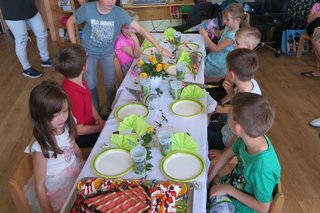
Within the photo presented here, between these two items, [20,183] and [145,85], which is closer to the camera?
[20,183]

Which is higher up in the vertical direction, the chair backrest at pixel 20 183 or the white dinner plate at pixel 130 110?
the white dinner plate at pixel 130 110

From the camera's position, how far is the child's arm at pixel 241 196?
1.37m

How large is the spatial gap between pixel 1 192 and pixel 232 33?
2.21m

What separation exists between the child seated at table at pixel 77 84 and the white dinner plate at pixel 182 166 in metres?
0.76

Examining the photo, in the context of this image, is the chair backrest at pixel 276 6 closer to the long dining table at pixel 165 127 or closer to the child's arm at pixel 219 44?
the child's arm at pixel 219 44

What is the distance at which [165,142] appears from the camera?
1.44 m

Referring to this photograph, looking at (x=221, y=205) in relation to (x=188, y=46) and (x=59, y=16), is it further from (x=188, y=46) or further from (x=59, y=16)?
(x=59, y=16)

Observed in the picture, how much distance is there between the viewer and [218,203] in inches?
59.4

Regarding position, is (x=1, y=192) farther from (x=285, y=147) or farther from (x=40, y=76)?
(x=285, y=147)

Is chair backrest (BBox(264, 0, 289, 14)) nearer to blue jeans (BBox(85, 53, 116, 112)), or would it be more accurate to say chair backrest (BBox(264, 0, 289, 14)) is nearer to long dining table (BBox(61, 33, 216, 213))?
long dining table (BBox(61, 33, 216, 213))

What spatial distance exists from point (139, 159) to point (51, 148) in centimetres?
46

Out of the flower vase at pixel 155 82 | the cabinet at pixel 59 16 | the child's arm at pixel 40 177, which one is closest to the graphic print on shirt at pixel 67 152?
the child's arm at pixel 40 177

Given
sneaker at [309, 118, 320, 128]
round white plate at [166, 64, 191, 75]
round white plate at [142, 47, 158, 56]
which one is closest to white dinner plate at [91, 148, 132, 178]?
round white plate at [166, 64, 191, 75]

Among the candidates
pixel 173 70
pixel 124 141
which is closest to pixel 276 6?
pixel 173 70
